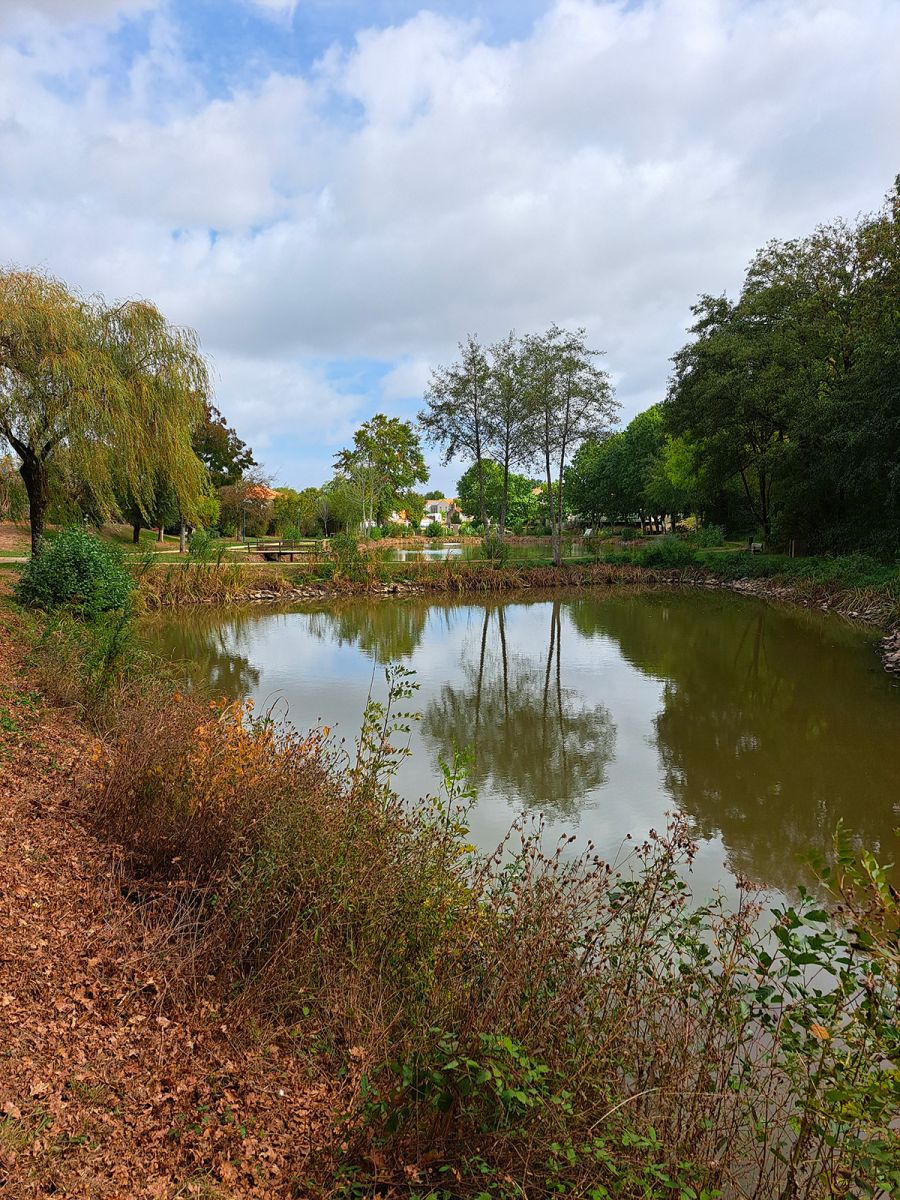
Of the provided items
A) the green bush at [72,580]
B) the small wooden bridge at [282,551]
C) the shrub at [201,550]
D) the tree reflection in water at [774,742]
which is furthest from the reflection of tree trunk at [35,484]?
the small wooden bridge at [282,551]

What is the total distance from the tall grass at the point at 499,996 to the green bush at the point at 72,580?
9008 mm

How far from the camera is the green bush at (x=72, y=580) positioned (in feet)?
42.4

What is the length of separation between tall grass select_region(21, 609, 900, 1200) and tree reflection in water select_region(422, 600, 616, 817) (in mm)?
2536

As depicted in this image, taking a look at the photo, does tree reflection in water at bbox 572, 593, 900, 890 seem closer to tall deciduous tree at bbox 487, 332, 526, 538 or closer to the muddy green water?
the muddy green water

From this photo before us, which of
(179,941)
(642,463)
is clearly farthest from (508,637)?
(642,463)

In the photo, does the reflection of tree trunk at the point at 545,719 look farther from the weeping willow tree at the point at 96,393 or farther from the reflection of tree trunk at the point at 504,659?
the weeping willow tree at the point at 96,393

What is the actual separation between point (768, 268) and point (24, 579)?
3056cm

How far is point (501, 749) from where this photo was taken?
28.2 feet

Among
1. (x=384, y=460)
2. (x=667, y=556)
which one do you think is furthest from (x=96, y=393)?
(x=384, y=460)

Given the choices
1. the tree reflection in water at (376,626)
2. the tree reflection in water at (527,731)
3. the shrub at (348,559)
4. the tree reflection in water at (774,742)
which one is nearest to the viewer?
the tree reflection in water at (774,742)

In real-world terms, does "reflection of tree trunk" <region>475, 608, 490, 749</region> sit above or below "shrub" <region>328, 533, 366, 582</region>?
below

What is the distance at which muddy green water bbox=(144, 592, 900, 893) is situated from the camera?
6.45 metres

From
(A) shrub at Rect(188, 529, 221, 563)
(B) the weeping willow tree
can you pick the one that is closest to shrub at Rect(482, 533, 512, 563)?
(A) shrub at Rect(188, 529, 221, 563)

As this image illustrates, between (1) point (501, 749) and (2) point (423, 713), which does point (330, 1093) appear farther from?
(2) point (423, 713)
